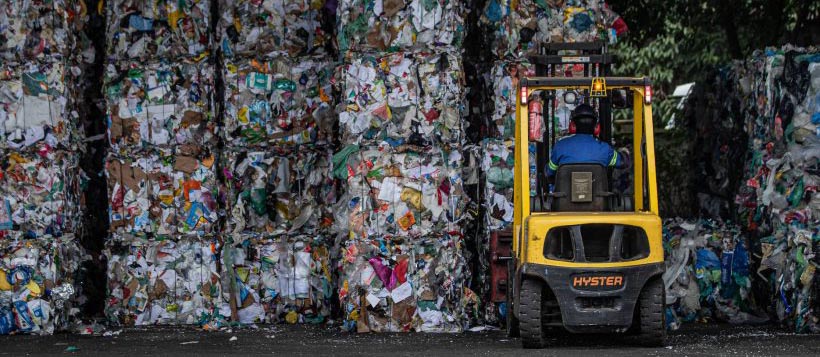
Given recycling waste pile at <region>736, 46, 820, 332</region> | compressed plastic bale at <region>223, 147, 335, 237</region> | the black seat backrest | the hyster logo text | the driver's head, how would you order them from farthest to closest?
compressed plastic bale at <region>223, 147, 335, 237</region> → recycling waste pile at <region>736, 46, 820, 332</region> → the driver's head → the black seat backrest → the hyster logo text

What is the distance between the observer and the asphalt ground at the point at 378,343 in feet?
33.2

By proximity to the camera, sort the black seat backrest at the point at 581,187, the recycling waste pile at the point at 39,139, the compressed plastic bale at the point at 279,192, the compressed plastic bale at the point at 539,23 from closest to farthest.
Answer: the black seat backrest at the point at 581,187 → the recycling waste pile at the point at 39,139 → the compressed plastic bale at the point at 539,23 → the compressed plastic bale at the point at 279,192

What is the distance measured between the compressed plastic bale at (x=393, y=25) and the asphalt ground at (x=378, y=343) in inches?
97.9

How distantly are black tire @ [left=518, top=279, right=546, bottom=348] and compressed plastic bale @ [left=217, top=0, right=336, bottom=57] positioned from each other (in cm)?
357

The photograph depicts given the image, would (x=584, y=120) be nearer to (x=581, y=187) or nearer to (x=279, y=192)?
(x=581, y=187)

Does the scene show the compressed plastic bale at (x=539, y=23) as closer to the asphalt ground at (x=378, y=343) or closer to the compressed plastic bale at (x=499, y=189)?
the compressed plastic bale at (x=499, y=189)

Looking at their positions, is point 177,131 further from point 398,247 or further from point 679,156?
point 679,156

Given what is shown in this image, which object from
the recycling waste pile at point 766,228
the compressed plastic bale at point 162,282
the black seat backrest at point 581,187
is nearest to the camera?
the black seat backrest at point 581,187

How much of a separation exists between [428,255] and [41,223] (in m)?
3.44

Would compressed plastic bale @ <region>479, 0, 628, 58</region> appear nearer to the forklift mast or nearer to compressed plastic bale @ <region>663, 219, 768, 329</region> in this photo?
the forklift mast

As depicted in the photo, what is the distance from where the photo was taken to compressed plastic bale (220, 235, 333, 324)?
1249 cm

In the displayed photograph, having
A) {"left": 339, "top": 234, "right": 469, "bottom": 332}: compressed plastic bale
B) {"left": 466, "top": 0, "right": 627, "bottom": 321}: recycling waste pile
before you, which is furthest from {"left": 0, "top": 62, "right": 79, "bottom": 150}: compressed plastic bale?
{"left": 466, "top": 0, "right": 627, "bottom": 321}: recycling waste pile

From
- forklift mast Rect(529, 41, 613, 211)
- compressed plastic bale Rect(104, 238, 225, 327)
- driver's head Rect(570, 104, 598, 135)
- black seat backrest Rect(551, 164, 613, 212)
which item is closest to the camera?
black seat backrest Rect(551, 164, 613, 212)

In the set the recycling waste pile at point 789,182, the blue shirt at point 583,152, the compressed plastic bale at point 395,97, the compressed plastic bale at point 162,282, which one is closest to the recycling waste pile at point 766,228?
the recycling waste pile at point 789,182
